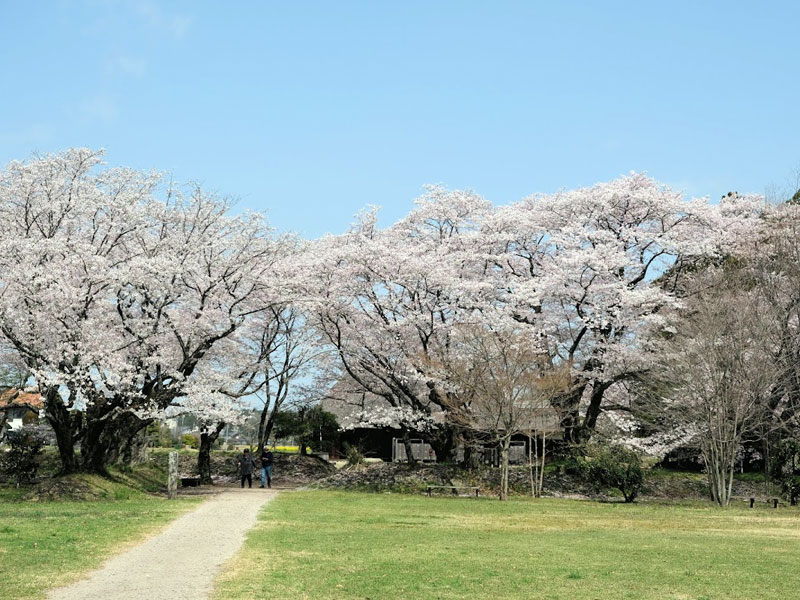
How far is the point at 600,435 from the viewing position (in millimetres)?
34031

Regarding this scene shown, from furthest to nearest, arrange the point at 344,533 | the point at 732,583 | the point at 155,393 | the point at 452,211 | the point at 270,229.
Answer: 1. the point at 452,211
2. the point at 270,229
3. the point at 155,393
4. the point at 344,533
5. the point at 732,583

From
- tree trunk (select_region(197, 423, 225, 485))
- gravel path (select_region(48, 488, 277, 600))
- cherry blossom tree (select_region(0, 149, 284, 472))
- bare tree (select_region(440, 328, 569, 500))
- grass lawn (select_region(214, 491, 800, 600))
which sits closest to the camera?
gravel path (select_region(48, 488, 277, 600))

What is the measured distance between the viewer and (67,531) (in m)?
15.7

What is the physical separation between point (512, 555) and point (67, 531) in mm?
8586

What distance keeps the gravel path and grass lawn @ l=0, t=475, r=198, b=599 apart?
1.18ft

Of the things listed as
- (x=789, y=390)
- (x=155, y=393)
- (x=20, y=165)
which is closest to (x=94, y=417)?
(x=155, y=393)

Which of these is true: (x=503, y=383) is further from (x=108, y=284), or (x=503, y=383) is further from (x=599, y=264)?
(x=108, y=284)

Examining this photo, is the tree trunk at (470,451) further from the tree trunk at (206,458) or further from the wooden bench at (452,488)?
the tree trunk at (206,458)

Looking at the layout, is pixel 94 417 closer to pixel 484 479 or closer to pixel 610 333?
pixel 484 479

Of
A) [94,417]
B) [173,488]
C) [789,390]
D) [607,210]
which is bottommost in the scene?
[173,488]

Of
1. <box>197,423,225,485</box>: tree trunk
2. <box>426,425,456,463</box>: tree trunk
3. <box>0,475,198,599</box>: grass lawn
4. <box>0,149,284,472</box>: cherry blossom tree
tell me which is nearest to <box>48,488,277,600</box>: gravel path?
<box>0,475,198,599</box>: grass lawn

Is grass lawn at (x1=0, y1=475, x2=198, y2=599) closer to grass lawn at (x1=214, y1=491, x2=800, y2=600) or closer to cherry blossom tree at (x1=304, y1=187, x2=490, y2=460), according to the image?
grass lawn at (x1=214, y1=491, x2=800, y2=600)

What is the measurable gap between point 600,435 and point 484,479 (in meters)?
5.55

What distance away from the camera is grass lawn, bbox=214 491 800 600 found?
999 cm
